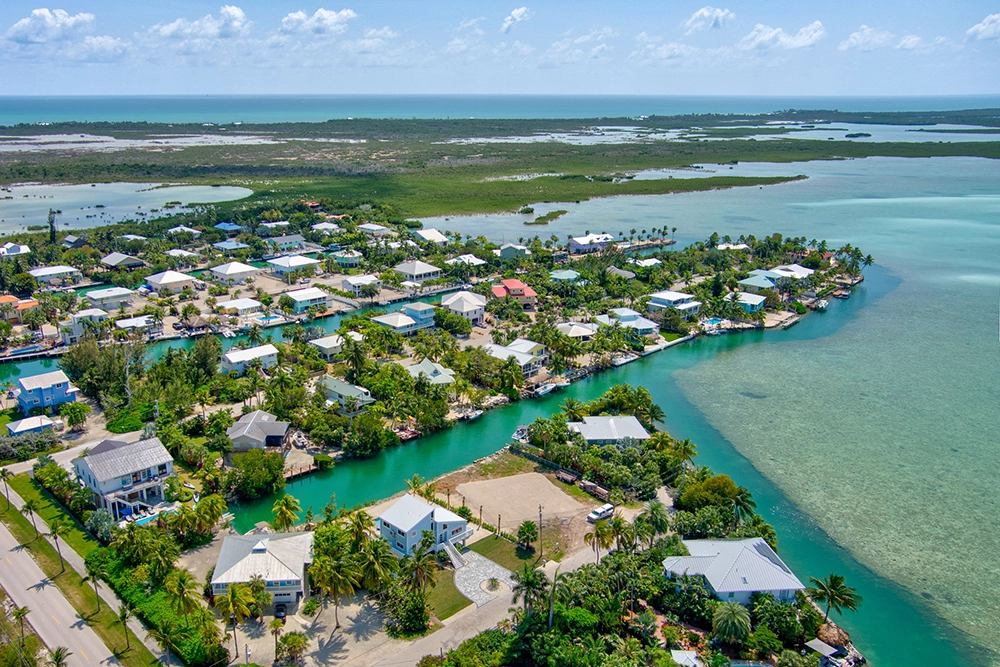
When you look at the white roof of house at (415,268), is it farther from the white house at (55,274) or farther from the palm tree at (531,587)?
the palm tree at (531,587)

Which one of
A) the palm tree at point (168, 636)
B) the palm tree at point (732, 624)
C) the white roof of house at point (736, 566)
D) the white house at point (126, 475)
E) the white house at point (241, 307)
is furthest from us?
the white house at point (241, 307)

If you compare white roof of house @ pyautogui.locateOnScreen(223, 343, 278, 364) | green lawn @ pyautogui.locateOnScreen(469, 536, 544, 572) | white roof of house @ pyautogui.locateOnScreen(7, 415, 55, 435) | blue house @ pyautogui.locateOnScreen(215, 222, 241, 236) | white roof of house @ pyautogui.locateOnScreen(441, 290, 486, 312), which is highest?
blue house @ pyautogui.locateOnScreen(215, 222, 241, 236)

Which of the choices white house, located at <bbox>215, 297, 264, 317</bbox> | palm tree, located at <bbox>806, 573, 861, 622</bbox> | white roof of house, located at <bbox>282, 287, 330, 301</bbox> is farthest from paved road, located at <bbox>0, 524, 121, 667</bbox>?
white roof of house, located at <bbox>282, 287, 330, 301</bbox>

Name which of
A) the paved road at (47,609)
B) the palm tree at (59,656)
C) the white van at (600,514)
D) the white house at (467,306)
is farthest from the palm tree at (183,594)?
the white house at (467,306)

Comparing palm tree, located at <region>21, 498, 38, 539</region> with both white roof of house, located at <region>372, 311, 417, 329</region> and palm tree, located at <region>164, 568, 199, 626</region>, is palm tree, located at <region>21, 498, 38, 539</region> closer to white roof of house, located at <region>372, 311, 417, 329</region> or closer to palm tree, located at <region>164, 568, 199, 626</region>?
palm tree, located at <region>164, 568, 199, 626</region>

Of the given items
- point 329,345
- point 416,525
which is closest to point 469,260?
point 329,345

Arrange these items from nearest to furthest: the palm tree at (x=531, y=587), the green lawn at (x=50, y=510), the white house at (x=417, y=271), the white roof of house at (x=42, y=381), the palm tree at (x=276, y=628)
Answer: the palm tree at (x=276, y=628) < the palm tree at (x=531, y=587) < the green lawn at (x=50, y=510) < the white roof of house at (x=42, y=381) < the white house at (x=417, y=271)

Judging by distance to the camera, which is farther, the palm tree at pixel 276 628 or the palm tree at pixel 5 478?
the palm tree at pixel 5 478
